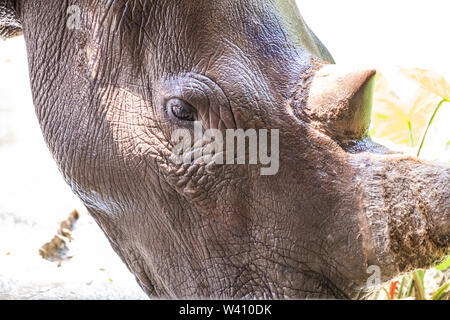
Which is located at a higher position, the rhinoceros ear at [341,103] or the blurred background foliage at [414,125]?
the rhinoceros ear at [341,103]

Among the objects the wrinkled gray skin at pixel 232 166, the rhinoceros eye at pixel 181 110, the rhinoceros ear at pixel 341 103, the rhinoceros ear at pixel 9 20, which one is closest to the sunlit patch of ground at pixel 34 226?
the rhinoceros ear at pixel 9 20

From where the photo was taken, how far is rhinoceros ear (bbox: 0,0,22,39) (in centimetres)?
185

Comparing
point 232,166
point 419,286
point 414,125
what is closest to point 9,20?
point 232,166

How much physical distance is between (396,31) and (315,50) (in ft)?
4.35

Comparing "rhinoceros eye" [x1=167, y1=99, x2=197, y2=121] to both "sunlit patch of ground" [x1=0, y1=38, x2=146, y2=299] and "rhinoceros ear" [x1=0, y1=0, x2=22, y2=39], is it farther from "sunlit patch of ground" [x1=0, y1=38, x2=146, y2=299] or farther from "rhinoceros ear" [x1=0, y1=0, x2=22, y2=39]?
"sunlit patch of ground" [x1=0, y1=38, x2=146, y2=299]

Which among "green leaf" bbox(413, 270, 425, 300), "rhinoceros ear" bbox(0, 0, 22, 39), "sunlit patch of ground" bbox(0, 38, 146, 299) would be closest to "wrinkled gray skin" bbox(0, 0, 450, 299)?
"rhinoceros ear" bbox(0, 0, 22, 39)

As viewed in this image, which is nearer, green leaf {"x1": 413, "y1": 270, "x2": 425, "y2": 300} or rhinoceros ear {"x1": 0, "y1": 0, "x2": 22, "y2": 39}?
rhinoceros ear {"x1": 0, "y1": 0, "x2": 22, "y2": 39}

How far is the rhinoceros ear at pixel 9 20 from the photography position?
185 cm

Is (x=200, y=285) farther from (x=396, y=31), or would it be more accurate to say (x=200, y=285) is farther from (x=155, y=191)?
(x=396, y=31)

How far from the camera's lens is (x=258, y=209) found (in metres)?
1.39

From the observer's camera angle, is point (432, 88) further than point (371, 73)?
Yes

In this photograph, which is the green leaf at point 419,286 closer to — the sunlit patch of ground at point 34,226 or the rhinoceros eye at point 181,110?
the sunlit patch of ground at point 34,226
